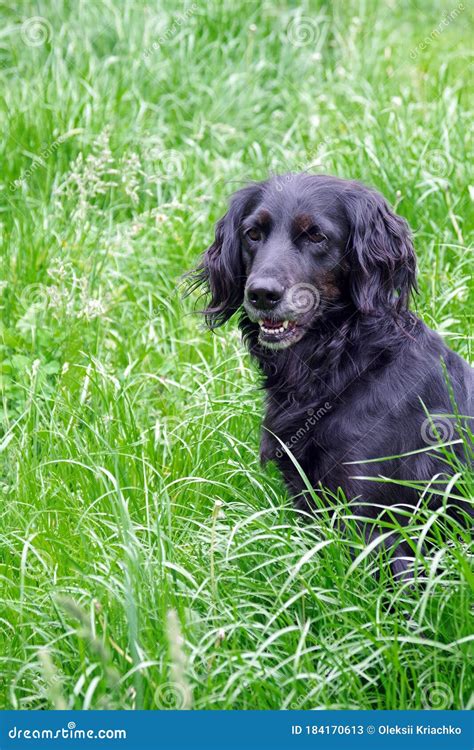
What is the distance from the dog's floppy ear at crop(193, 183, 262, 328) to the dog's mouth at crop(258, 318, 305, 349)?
382 mm

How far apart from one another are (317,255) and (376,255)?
203mm

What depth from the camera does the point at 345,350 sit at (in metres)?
3.02

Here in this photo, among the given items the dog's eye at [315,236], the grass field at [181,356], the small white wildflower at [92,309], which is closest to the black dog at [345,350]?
the dog's eye at [315,236]

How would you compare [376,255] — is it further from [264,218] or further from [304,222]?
[264,218]

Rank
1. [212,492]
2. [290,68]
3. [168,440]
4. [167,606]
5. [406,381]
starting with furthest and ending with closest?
[290,68]
[168,440]
[212,492]
[406,381]
[167,606]

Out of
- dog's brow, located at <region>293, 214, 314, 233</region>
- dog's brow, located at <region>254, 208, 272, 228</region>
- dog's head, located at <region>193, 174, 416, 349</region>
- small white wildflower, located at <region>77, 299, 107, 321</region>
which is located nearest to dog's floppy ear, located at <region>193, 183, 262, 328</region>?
dog's head, located at <region>193, 174, 416, 349</region>

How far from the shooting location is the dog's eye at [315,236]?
3.04 meters

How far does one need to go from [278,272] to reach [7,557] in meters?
1.20

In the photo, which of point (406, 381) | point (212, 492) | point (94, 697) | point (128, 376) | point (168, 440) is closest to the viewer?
point (94, 697)

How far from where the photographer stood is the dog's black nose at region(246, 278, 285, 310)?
289 cm

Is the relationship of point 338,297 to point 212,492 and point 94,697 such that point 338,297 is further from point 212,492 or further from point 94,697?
point 94,697

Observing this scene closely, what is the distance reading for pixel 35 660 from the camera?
2.46 m

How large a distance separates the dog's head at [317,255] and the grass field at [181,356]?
20.8 inches

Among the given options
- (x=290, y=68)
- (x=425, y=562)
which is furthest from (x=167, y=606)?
(x=290, y=68)
